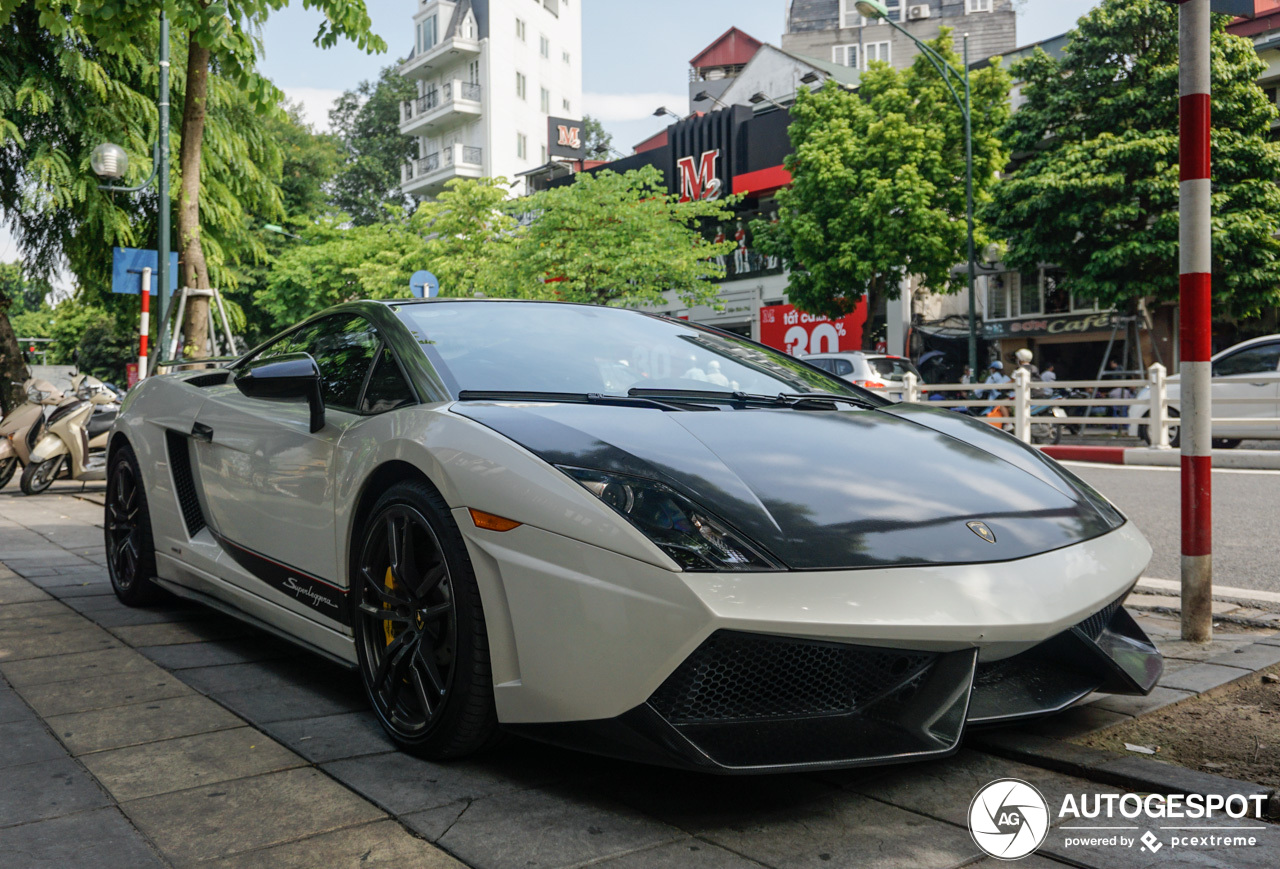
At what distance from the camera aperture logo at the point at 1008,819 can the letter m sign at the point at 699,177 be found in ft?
115

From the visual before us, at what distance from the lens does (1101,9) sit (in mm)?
24422

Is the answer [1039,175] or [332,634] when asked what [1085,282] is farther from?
[332,634]

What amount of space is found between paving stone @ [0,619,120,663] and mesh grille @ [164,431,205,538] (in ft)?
1.67

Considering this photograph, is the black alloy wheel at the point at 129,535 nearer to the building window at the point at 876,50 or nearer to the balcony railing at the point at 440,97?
the balcony railing at the point at 440,97

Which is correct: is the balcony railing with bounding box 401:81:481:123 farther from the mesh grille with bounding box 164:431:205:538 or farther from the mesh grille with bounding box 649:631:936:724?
the mesh grille with bounding box 649:631:936:724

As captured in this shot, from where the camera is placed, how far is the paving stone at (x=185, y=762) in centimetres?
261

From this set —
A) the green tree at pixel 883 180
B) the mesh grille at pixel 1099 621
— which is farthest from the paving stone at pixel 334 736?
the green tree at pixel 883 180

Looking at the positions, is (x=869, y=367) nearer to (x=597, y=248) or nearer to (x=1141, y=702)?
(x=597, y=248)

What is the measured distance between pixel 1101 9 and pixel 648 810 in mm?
26179

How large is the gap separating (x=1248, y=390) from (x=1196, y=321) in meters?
11.3

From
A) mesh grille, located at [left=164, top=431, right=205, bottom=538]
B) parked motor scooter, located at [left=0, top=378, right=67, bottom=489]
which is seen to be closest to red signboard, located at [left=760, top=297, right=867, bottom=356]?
parked motor scooter, located at [left=0, top=378, right=67, bottom=489]

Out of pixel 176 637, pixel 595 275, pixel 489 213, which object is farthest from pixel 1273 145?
pixel 176 637

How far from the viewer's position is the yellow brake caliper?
2838 millimetres

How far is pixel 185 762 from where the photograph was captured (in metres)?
2.76
